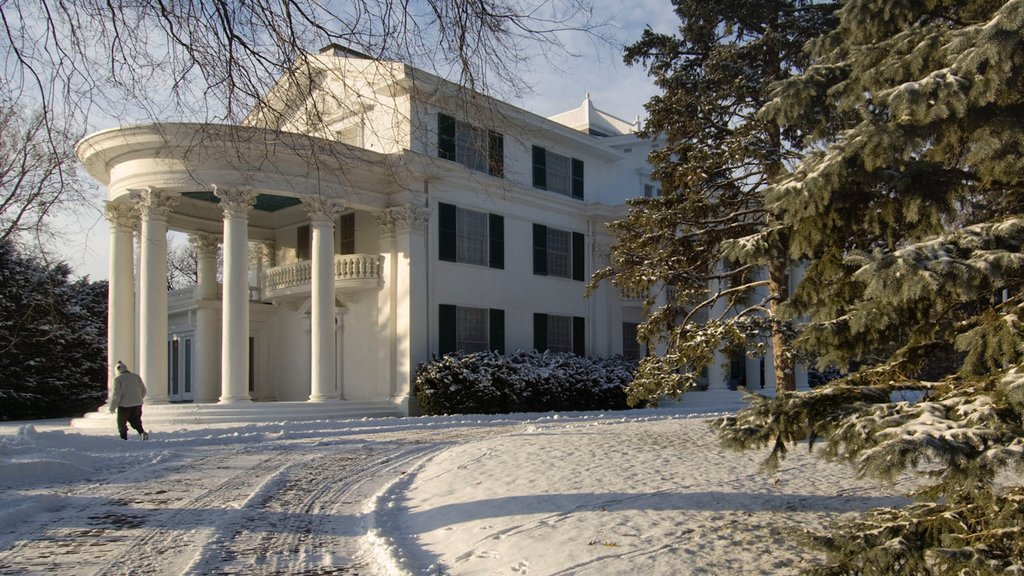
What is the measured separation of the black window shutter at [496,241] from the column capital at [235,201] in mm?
7622

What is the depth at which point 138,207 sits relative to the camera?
21297 millimetres

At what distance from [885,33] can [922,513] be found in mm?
3630

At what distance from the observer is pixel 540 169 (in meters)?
28.2

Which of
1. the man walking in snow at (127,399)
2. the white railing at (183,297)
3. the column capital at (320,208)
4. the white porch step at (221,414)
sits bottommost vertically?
the white porch step at (221,414)

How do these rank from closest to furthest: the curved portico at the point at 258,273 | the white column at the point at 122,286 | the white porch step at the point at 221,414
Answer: the white porch step at the point at 221,414, the curved portico at the point at 258,273, the white column at the point at 122,286

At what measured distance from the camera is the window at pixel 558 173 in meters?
28.2

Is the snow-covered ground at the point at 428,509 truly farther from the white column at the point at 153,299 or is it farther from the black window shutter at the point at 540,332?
the black window shutter at the point at 540,332

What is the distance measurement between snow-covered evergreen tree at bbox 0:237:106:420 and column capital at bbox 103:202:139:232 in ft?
22.1

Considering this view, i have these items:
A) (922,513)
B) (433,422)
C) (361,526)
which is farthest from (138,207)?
(922,513)

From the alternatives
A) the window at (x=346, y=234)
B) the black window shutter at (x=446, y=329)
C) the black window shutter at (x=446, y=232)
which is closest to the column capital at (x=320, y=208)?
the window at (x=346, y=234)

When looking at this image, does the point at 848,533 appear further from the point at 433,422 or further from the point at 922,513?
the point at 433,422

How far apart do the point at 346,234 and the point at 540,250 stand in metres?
6.40

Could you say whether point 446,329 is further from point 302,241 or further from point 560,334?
point 302,241

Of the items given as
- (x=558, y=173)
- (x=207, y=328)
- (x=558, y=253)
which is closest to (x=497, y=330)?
(x=558, y=253)
